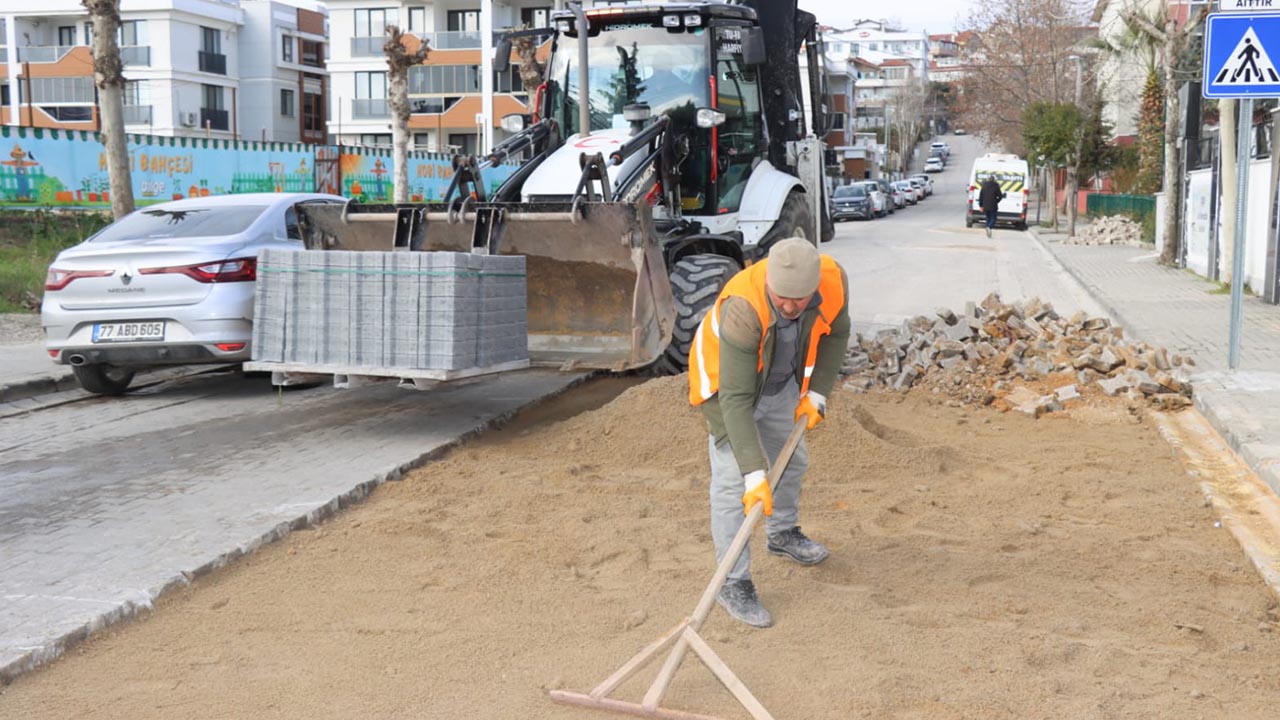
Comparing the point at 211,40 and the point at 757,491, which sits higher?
the point at 211,40

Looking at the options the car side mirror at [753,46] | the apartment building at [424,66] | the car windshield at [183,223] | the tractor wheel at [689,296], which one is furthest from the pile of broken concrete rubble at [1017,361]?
the apartment building at [424,66]

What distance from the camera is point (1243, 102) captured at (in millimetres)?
10906

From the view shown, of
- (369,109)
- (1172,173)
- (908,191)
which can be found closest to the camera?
(1172,173)

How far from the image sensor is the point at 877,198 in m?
52.1

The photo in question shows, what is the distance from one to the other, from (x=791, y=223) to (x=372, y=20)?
5274 cm

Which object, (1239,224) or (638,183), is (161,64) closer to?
(638,183)

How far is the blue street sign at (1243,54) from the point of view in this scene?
400 inches

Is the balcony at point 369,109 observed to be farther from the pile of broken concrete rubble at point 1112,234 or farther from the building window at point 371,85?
the pile of broken concrete rubble at point 1112,234

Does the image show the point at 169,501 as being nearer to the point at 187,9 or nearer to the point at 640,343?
the point at 640,343

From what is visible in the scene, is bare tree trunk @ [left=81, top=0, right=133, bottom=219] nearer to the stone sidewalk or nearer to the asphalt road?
the asphalt road

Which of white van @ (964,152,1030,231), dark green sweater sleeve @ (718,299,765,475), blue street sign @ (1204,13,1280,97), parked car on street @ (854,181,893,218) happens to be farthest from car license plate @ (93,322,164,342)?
parked car on street @ (854,181,893,218)

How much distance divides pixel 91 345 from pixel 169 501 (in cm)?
335

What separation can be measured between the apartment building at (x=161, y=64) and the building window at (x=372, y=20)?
5155 mm

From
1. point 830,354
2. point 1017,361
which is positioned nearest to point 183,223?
point 830,354
